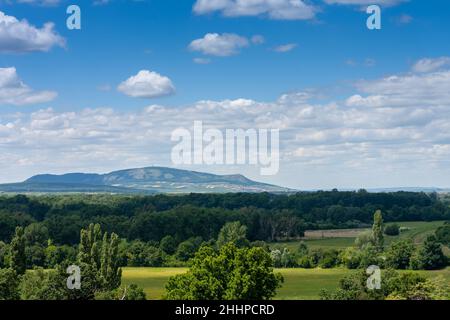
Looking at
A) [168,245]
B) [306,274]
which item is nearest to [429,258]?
[306,274]

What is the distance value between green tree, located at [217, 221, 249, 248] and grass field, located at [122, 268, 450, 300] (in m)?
20.3

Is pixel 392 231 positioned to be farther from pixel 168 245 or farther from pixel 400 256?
pixel 168 245

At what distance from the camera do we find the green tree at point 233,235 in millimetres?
121500

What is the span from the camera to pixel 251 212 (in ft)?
504

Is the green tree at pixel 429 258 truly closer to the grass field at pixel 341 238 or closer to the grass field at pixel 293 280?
the grass field at pixel 293 280

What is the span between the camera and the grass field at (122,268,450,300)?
239ft

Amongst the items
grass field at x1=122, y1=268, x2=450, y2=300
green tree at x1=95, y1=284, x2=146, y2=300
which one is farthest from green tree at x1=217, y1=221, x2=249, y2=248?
green tree at x1=95, y1=284, x2=146, y2=300

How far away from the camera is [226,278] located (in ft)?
158

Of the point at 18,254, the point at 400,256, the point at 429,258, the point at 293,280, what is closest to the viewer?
the point at 18,254

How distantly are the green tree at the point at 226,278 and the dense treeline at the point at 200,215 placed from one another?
78834mm

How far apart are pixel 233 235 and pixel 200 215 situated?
71.4 feet

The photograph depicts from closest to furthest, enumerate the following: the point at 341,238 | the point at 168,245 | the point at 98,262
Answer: the point at 98,262, the point at 168,245, the point at 341,238

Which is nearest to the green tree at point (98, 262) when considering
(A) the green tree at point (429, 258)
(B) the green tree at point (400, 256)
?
(B) the green tree at point (400, 256)
